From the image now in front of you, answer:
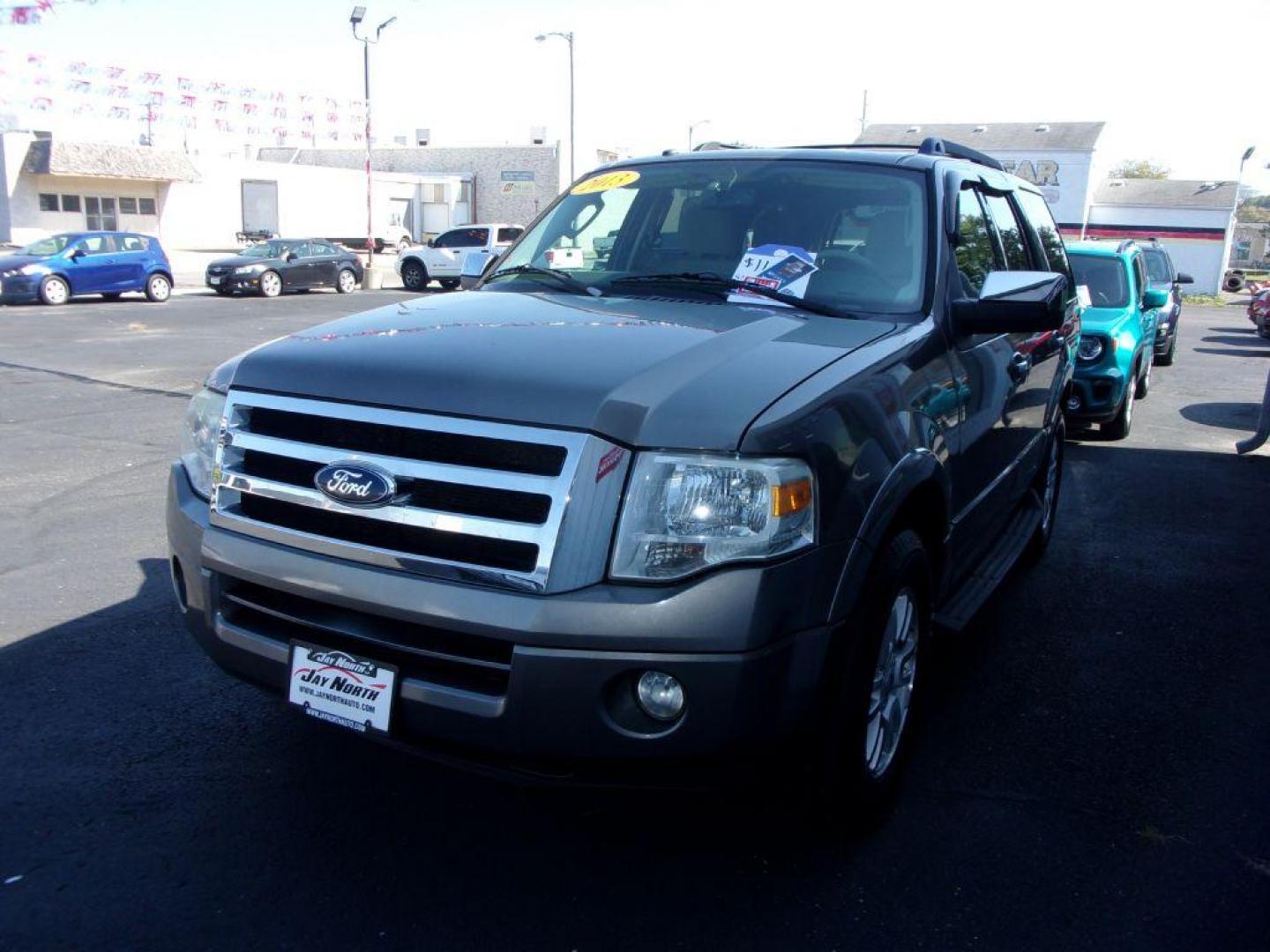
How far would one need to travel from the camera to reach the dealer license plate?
8.86ft

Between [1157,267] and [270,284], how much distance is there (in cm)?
1997

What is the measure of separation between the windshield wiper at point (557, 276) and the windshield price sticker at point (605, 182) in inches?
20.0

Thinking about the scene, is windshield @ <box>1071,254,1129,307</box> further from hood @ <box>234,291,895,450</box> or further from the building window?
the building window

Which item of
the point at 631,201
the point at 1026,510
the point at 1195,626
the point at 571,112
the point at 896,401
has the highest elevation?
the point at 571,112

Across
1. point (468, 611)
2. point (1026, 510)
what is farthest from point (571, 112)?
point (468, 611)

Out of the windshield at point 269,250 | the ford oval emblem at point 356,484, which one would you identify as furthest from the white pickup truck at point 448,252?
the ford oval emblem at point 356,484

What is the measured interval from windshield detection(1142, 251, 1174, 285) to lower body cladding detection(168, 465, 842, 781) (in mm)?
14103

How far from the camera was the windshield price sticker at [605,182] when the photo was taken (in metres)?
4.55

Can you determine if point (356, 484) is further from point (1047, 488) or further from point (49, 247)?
point (49, 247)

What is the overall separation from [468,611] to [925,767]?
75.1 inches

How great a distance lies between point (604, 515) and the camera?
252cm

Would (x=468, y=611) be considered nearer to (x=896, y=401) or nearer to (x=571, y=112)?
(x=896, y=401)

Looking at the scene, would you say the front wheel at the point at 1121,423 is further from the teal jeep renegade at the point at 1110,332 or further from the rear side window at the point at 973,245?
the rear side window at the point at 973,245

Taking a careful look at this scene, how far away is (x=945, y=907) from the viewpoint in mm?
2900
